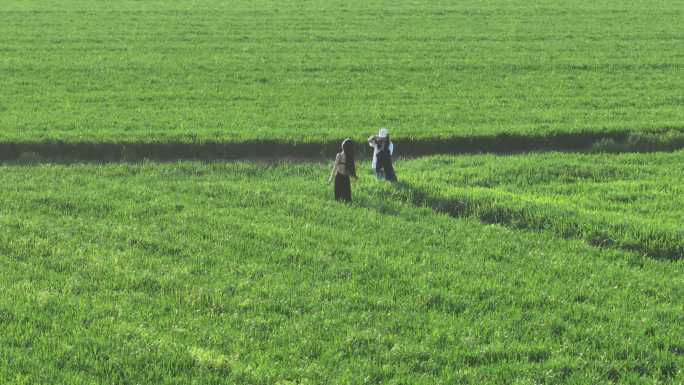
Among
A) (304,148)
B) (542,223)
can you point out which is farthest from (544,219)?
(304,148)

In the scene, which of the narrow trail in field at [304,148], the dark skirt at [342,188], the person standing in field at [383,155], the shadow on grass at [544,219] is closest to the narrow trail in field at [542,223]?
the shadow on grass at [544,219]

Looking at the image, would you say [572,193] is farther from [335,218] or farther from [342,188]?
[335,218]

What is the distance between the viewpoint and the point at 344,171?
15195mm

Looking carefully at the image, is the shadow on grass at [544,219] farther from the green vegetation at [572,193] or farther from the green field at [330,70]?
the green field at [330,70]

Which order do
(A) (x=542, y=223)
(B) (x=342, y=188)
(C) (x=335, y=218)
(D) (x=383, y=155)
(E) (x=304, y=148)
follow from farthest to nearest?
(E) (x=304, y=148) → (D) (x=383, y=155) → (B) (x=342, y=188) → (C) (x=335, y=218) → (A) (x=542, y=223)

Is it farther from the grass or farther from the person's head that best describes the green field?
the grass

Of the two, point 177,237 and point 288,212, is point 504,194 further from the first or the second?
point 177,237

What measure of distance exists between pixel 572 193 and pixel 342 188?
14.6 feet

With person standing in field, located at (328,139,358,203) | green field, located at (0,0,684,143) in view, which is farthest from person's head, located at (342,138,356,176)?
green field, located at (0,0,684,143)

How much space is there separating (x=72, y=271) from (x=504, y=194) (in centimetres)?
772

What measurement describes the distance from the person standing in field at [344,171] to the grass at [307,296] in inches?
11.2

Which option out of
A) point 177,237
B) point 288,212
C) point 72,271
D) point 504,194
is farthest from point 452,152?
point 72,271

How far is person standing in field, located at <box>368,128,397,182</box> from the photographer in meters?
16.0

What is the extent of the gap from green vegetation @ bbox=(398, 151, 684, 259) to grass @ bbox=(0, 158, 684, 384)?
51 cm
